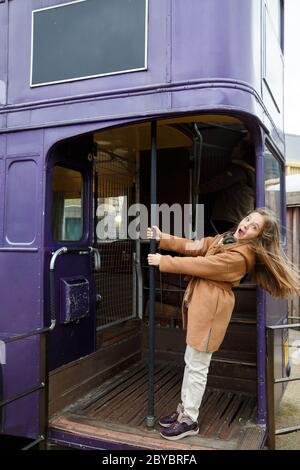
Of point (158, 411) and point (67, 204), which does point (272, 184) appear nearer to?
point (67, 204)

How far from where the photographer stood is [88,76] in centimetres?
287

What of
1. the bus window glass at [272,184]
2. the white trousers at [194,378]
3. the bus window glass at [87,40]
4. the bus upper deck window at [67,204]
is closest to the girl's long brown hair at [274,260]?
the bus window glass at [272,184]

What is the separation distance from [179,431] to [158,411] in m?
0.55

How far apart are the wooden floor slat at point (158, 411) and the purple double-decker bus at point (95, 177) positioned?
0.05 ft

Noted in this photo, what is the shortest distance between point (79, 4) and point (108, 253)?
2.18 metres

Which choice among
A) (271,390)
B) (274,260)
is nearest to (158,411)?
(271,390)

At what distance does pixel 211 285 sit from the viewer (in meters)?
2.60

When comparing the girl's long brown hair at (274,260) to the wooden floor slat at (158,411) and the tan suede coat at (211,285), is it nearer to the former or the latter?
the tan suede coat at (211,285)

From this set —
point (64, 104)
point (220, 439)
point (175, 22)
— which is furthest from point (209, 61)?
point (220, 439)

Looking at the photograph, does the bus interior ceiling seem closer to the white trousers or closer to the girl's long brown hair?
the white trousers

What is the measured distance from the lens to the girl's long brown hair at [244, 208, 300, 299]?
2.61m

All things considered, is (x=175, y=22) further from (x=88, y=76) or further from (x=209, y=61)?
(x=88, y=76)

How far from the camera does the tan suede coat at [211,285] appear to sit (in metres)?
2.52

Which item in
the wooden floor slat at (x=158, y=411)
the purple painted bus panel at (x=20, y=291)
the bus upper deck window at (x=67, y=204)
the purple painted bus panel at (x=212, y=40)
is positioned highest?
the purple painted bus panel at (x=212, y=40)
